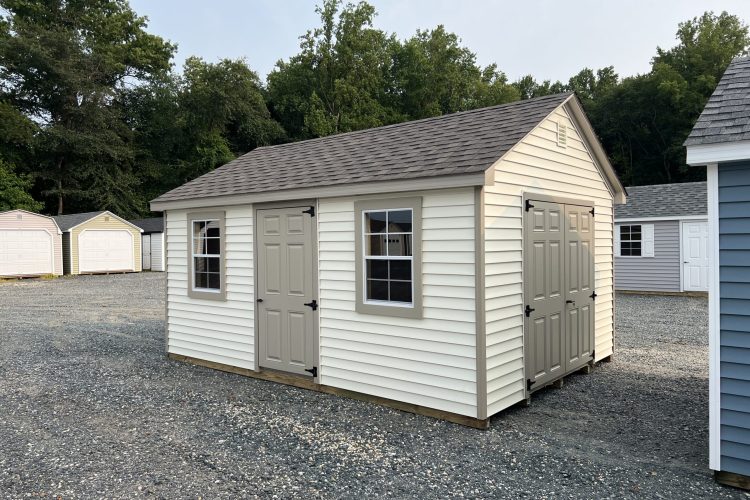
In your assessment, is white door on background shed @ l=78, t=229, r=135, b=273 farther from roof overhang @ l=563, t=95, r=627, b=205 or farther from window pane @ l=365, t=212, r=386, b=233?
roof overhang @ l=563, t=95, r=627, b=205

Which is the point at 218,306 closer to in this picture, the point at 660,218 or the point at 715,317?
the point at 715,317

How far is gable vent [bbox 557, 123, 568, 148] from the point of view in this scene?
6320 millimetres

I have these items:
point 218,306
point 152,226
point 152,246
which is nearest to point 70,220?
point 152,226

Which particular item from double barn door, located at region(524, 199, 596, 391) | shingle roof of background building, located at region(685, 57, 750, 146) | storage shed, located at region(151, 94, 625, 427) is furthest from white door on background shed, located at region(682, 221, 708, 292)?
shingle roof of background building, located at region(685, 57, 750, 146)

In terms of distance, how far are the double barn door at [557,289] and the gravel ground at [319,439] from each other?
388mm

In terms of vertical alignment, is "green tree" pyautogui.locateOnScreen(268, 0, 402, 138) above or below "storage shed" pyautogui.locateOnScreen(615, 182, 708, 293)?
above

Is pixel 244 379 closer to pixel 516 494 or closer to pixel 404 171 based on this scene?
pixel 404 171

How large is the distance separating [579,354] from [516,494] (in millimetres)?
3497

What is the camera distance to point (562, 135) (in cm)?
641

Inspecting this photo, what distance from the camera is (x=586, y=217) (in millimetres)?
6895

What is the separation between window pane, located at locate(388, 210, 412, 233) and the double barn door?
49.9 inches

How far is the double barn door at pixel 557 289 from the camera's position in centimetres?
566

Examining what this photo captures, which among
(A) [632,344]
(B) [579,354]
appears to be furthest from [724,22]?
(B) [579,354]

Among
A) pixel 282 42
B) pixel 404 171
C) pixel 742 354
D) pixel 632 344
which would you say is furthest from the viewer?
pixel 282 42
